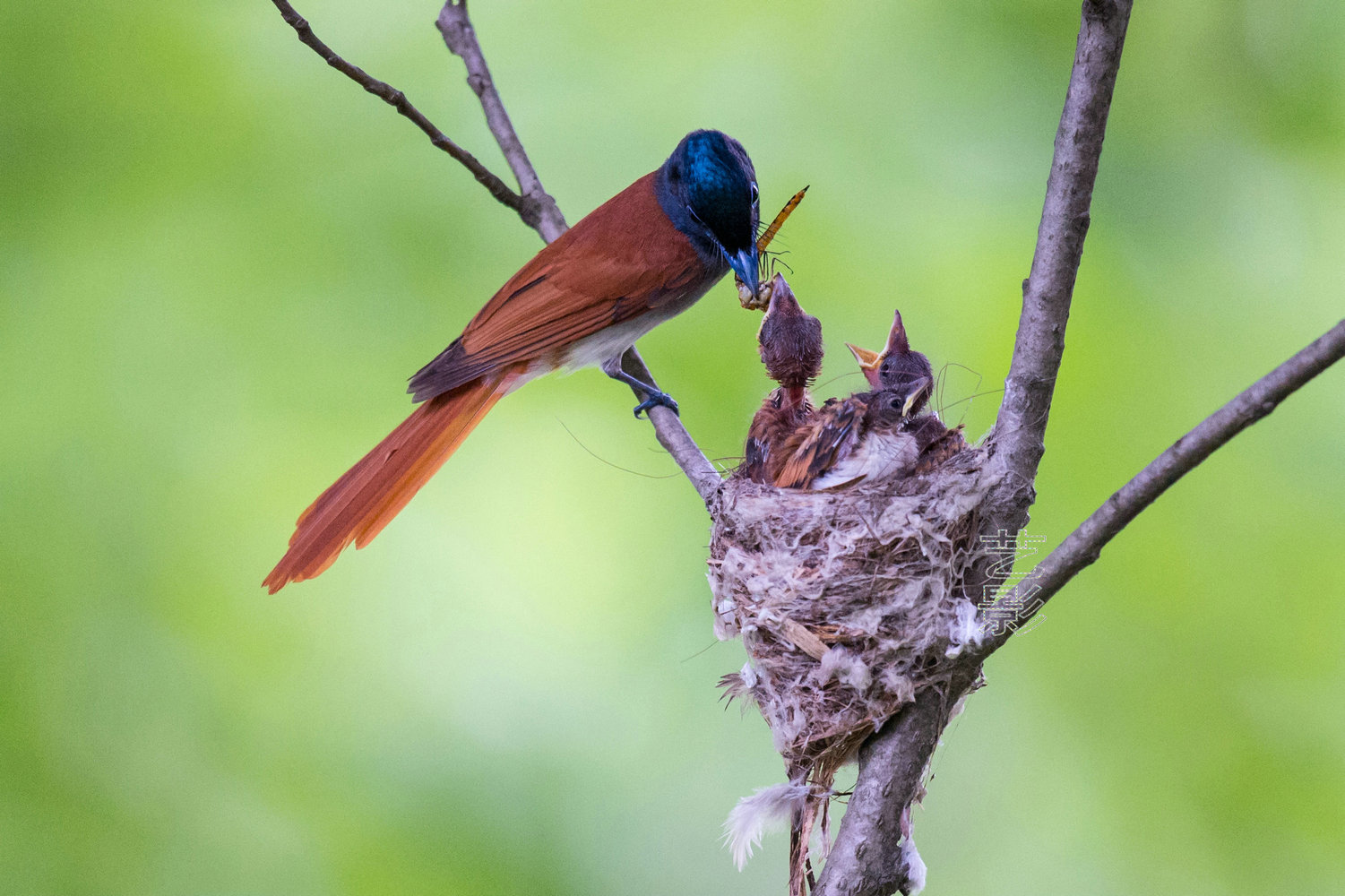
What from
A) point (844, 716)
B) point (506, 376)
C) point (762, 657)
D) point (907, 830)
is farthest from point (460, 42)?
point (907, 830)

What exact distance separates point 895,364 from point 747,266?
0.43 meters

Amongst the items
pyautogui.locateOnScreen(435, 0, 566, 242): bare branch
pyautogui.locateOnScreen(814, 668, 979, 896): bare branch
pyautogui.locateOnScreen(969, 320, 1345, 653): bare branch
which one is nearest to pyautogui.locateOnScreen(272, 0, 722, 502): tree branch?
pyautogui.locateOnScreen(435, 0, 566, 242): bare branch

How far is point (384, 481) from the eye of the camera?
2.36m

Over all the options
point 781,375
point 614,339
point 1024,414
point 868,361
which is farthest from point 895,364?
point 1024,414

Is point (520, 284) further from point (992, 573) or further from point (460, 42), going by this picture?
point (992, 573)

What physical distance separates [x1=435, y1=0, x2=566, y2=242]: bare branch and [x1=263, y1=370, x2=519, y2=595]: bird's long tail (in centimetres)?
46

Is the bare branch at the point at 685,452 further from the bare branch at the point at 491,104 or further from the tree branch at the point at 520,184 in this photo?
the bare branch at the point at 491,104

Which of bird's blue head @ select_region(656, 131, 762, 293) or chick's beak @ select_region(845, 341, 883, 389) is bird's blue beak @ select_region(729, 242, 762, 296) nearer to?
bird's blue head @ select_region(656, 131, 762, 293)

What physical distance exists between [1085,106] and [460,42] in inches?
68.2

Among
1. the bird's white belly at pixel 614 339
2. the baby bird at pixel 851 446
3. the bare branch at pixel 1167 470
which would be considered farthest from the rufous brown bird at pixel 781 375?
the bare branch at pixel 1167 470

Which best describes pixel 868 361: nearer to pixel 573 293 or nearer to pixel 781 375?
pixel 781 375

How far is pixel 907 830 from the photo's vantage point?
1824 mm

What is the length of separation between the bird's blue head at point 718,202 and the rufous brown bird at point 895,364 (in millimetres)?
345

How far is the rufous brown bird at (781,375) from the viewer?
2578 millimetres
